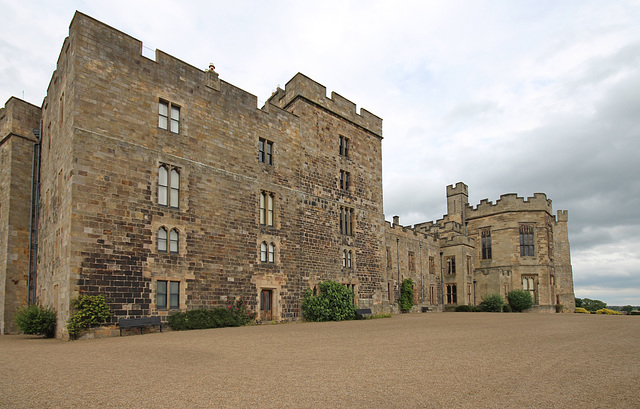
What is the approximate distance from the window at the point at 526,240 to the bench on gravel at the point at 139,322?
3351 cm

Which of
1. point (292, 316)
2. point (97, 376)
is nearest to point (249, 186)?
point (292, 316)

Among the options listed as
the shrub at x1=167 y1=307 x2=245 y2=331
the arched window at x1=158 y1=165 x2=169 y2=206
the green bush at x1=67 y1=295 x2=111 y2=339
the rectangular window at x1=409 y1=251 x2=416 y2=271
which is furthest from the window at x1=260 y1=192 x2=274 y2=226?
the rectangular window at x1=409 y1=251 x2=416 y2=271

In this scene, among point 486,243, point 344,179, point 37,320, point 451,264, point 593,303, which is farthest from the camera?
point 593,303

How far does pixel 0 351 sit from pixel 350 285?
53.4 feet

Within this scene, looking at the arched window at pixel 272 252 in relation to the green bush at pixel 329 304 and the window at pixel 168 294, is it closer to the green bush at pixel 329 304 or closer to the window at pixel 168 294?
the green bush at pixel 329 304

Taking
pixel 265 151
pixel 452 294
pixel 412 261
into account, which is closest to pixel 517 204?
pixel 452 294

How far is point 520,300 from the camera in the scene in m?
35.4

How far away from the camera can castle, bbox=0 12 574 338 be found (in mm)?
14320

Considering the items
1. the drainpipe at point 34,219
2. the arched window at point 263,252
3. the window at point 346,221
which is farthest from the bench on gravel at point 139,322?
the window at point 346,221

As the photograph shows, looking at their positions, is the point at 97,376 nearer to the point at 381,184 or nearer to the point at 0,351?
the point at 0,351

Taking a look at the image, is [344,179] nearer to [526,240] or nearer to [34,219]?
[34,219]

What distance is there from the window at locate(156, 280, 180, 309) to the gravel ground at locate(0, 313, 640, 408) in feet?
11.1

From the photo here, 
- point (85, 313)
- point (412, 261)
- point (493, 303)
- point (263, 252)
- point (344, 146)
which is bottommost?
point (493, 303)

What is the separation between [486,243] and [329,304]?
968 inches
